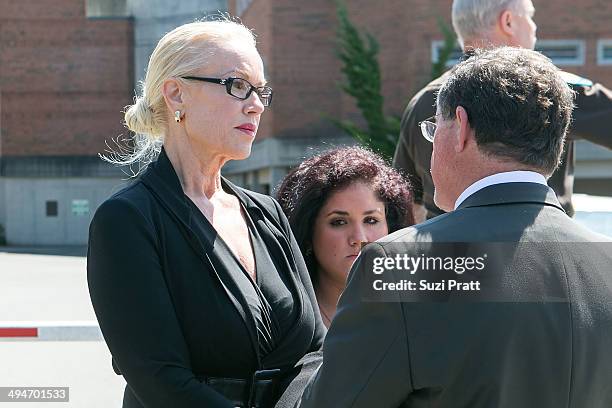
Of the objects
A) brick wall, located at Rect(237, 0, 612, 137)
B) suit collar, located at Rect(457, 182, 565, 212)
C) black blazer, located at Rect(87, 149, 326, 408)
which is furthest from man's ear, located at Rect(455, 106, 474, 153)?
brick wall, located at Rect(237, 0, 612, 137)

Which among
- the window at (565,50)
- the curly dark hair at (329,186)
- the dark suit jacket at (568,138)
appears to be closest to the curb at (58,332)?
the curly dark hair at (329,186)

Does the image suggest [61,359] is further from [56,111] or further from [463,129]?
[56,111]

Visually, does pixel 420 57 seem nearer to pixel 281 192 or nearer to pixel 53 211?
pixel 53 211

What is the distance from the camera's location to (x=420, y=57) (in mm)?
24906

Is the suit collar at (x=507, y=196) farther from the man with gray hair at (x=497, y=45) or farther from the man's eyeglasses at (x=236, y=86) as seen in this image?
the man with gray hair at (x=497, y=45)

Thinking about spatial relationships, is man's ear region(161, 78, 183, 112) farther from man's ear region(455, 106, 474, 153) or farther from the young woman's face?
man's ear region(455, 106, 474, 153)

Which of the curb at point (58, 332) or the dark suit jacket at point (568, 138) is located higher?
the dark suit jacket at point (568, 138)

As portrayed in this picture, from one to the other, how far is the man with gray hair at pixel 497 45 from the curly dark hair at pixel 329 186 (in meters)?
0.44

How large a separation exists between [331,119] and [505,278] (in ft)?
73.8

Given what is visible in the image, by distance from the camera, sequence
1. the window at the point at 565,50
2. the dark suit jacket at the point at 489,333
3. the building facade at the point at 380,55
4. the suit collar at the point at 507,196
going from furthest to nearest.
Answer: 1. the window at the point at 565,50
2. the building facade at the point at 380,55
3. the suit collar at the point at 507,196
4. the dark suit jacket at the point at 489,333

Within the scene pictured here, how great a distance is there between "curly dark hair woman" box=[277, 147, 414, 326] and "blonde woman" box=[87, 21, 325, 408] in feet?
1.49

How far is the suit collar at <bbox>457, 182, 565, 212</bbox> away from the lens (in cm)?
190

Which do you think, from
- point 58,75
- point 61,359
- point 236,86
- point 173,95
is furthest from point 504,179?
point 58,75

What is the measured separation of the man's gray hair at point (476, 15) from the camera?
3.78 meters
